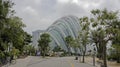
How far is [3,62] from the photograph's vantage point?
42.3m

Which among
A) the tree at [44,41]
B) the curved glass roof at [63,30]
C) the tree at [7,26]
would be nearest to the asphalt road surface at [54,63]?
the tree at [7,26]

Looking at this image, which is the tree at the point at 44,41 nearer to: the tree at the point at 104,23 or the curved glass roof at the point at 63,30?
the curved glass roof at the point at 63,30

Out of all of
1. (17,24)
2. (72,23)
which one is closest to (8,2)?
(17,24)

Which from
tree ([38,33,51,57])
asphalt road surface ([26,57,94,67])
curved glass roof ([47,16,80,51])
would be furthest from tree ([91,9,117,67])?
curved glass roof ([47,16,80,51])

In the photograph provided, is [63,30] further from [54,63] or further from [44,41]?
[54,63]

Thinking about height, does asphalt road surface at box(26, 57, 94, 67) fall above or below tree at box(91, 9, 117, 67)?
below

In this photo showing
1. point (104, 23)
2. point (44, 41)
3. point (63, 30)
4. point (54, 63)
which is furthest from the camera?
point (63, 30)

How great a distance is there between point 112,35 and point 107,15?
2.34 meters

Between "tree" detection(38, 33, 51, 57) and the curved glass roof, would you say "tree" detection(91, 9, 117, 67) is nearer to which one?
"tree" detection(38, 33, 51, 57)

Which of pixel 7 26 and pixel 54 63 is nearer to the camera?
pixel 7 26

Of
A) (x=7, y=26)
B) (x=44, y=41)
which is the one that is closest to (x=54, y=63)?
(x=7, y=26)

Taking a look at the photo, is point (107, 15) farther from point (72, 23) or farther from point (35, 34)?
point (35, 34)

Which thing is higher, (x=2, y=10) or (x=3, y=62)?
(x=2, y=10)

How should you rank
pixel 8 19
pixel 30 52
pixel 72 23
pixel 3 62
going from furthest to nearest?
pixel 72 23, pixel 30 52, pixel 3 62, pixel 8 19
